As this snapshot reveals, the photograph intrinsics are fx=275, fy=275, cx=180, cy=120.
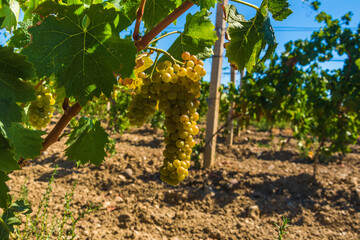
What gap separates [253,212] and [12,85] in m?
3.44

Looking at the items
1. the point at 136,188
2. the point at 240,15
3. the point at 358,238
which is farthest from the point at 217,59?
the point at 240,15

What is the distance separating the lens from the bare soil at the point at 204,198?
317 centimetres

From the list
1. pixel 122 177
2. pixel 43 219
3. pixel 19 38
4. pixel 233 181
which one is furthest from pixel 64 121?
pixel 233 181

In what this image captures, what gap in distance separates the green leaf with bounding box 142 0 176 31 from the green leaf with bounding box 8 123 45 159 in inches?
26.8

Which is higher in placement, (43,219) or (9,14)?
(9,14)

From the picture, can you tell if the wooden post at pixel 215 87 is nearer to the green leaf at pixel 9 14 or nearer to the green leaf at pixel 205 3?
the green leaf at pixel 205 3

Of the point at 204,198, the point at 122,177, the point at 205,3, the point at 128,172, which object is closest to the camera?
the point at 205,3

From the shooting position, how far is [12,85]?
839 mm

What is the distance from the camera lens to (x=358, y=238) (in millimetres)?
3395

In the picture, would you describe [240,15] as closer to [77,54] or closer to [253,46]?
[253,46]

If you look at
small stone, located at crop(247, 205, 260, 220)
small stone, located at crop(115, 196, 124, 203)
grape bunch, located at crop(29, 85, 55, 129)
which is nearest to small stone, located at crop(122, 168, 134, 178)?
small stone, located at crop(115, 196, 124, 203)

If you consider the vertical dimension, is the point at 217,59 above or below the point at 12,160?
above

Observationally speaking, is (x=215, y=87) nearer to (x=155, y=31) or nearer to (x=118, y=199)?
(x=118, y=199)

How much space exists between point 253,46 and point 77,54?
0.72m
